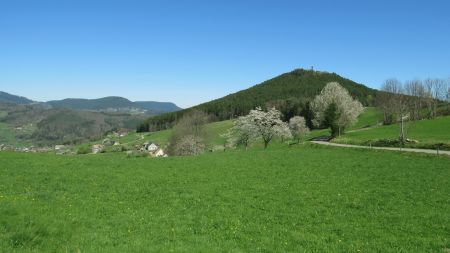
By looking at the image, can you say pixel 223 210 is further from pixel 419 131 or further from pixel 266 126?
pixel 419 131

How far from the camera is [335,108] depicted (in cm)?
8131

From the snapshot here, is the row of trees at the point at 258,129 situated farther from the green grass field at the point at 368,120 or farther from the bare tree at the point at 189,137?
the green grass field at the point at 368,120

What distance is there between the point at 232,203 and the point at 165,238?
646 centimetres

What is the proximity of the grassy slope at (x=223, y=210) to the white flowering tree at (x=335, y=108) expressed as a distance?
5157 cm

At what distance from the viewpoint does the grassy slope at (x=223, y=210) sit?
1245 centimetres

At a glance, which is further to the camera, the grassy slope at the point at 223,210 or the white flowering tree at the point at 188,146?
the white flowering tree at the point at 188,146

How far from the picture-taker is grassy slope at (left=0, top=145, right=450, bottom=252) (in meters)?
12.5

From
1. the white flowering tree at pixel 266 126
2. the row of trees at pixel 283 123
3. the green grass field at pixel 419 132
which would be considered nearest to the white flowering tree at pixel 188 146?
the row of trees at pixel 283 123

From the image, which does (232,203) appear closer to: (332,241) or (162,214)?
(162,214)

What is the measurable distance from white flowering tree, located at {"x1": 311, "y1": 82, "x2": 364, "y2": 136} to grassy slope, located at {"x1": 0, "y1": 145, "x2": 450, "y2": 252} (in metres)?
51.6

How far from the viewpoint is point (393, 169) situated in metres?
32.2

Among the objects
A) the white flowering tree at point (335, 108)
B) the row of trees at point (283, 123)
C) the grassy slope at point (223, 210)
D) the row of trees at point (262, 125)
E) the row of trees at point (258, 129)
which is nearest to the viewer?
the grassy slope at point (223, 210)

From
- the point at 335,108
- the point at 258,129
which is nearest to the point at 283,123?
the point at 258,129

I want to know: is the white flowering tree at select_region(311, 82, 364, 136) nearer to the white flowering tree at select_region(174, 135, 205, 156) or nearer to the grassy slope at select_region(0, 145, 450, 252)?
the white flowering tree at select_region(174, 135, 205, 156)
